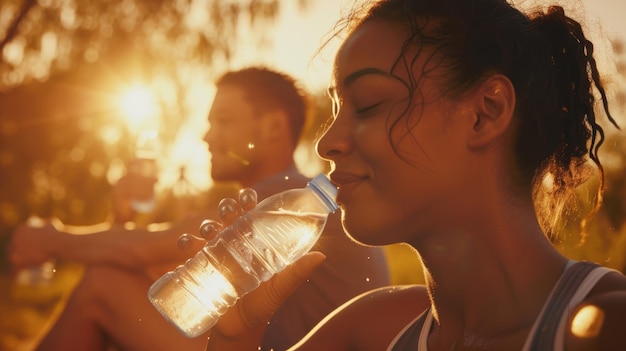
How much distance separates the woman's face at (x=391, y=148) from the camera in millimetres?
2172

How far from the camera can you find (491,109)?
2203mm

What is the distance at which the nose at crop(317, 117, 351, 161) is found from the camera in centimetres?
223

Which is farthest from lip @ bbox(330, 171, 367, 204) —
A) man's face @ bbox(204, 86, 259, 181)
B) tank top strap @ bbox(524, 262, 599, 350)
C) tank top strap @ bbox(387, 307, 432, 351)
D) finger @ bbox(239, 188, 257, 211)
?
man's face @ bbox(204, 86, 259, 181)

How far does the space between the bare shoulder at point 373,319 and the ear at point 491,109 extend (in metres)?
0.62

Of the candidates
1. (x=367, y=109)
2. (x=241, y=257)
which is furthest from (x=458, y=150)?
(x=241, y=257)

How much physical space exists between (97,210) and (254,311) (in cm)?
1558

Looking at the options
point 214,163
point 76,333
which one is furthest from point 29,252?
point 214,163

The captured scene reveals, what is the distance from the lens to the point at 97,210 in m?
17.9

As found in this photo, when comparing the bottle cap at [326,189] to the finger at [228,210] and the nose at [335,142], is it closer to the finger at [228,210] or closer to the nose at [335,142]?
A: the finger at [228,210]

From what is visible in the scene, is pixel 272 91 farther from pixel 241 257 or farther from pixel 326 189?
pixel 326 189

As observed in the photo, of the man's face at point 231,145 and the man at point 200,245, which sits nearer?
the man at point 200,245

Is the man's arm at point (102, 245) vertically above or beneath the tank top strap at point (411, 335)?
above

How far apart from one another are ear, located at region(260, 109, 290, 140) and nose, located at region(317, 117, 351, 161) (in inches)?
101

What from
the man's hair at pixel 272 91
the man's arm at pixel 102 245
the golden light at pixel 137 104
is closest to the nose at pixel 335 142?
the man's arm at pixel 102 245
